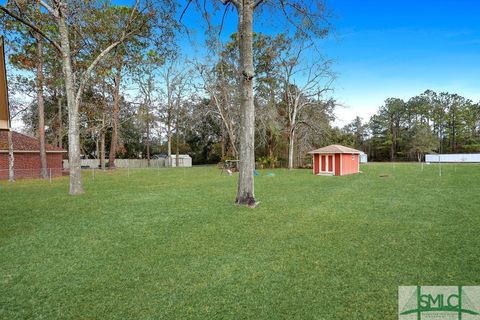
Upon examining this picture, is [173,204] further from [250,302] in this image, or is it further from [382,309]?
[382,309]

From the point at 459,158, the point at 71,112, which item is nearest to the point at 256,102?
the point at 71,112

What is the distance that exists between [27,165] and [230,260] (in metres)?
21.4

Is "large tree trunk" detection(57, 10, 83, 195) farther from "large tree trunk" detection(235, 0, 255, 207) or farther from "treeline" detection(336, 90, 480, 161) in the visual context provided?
"treeline" detection(336, 90, 480, 161)

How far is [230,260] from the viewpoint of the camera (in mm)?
3889

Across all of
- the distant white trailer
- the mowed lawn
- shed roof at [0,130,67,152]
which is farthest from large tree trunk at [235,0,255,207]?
the distant white trailer

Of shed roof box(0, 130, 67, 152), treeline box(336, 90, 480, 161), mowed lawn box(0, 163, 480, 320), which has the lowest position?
mowed lawn box(0, 163, 480, 320)

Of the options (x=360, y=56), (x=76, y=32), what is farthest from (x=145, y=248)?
(x=360, y=56)

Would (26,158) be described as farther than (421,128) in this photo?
No

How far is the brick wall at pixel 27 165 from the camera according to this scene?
18.6 meters

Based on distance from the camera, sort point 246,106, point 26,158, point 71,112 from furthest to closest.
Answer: point 26,158 < point 71,112 < point 246,106

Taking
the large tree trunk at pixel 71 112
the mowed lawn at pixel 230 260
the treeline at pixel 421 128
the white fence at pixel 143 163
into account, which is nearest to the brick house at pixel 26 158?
the large tree trunk at pixel 71 112

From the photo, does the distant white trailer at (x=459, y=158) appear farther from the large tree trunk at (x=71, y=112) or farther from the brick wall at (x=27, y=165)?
the brick wall at (x=27, y=165)

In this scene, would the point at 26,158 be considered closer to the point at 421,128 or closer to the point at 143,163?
the point at 143,163

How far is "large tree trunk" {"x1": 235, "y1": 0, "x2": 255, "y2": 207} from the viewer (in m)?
7.89
